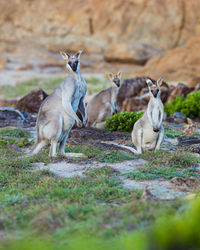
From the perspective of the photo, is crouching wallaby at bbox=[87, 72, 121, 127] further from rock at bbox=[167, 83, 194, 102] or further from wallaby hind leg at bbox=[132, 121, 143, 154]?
wallaby hind leg at bbox=[132, 121, 143, 154]

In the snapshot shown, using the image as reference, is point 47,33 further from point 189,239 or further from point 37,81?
point 189,239

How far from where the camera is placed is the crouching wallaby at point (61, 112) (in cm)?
649

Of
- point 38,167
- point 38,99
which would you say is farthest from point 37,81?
point 38,167

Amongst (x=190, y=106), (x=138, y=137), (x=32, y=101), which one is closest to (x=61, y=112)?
(x=138, y=137)

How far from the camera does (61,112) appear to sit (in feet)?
21.7

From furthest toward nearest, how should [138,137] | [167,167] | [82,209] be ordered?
[138,137] < [167,167] < [82,209]

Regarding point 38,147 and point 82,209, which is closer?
point 82,209

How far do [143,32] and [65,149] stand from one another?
23.7 m

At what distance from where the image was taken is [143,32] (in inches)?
1156

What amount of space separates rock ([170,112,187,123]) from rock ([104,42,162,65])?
14173 millimetres

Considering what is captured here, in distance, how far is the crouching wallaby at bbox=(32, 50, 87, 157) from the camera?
6.49m

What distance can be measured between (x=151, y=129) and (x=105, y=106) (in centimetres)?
396

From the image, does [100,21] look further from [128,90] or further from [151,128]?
[151,128]

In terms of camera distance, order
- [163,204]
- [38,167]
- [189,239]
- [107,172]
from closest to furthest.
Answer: [189,239], [163,204], [107,172], [38,167]
